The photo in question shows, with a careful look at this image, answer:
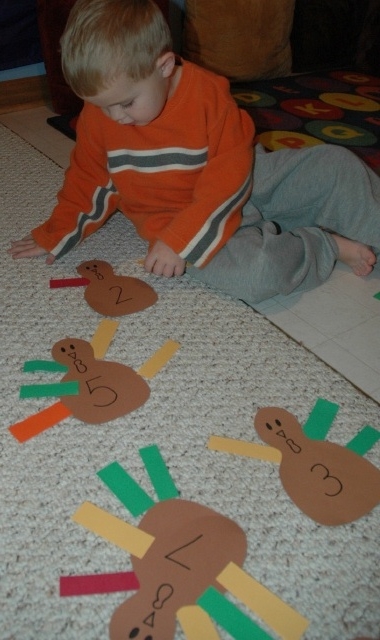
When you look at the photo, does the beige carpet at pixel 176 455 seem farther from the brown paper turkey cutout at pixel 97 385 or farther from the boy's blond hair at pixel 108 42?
the boy's blond hair at pixel 108 42

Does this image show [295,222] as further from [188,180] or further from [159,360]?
[159,360]

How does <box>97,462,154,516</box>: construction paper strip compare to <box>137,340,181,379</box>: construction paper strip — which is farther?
<box>137,340,181,379</box>: construction paper strip

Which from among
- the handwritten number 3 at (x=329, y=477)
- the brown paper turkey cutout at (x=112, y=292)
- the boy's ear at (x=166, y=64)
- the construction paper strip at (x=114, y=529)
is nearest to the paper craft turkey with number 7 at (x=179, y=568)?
the construction paper strip at (x=114, y=529)

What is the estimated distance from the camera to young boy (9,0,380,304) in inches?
27.1

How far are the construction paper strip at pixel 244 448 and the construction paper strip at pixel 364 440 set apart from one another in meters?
0.09

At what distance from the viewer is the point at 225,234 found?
0.86 m

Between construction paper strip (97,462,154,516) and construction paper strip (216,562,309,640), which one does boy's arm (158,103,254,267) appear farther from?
construction paper strip (216,562,309,640)

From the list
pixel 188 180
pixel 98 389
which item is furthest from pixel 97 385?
pixel 188 180

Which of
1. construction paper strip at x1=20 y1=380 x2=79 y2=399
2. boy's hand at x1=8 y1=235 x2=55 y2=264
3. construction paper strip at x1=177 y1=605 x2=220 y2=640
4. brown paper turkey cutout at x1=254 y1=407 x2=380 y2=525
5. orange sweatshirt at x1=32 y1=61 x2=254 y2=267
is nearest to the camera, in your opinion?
construction paper strip at x1=177 y1=605 x2=220 y2=640

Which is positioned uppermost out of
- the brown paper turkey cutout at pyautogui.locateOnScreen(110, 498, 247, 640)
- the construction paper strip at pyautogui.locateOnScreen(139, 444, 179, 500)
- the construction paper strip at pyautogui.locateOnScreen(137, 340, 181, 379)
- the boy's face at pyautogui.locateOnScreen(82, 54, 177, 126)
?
the boy's face at pyautogui.locateOnScreen(82, 54, 177, 126)

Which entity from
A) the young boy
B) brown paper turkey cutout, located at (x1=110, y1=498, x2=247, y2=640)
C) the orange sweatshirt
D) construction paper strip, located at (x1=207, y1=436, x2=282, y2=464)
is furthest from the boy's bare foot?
brown paper turkey cutout, located at (x1=110, y1=498, x2=247, y2=640)

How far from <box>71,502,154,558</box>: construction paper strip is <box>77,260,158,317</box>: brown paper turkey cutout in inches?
12.8

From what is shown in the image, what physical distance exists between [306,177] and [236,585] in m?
0.67

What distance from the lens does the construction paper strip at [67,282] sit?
88 centimetres
